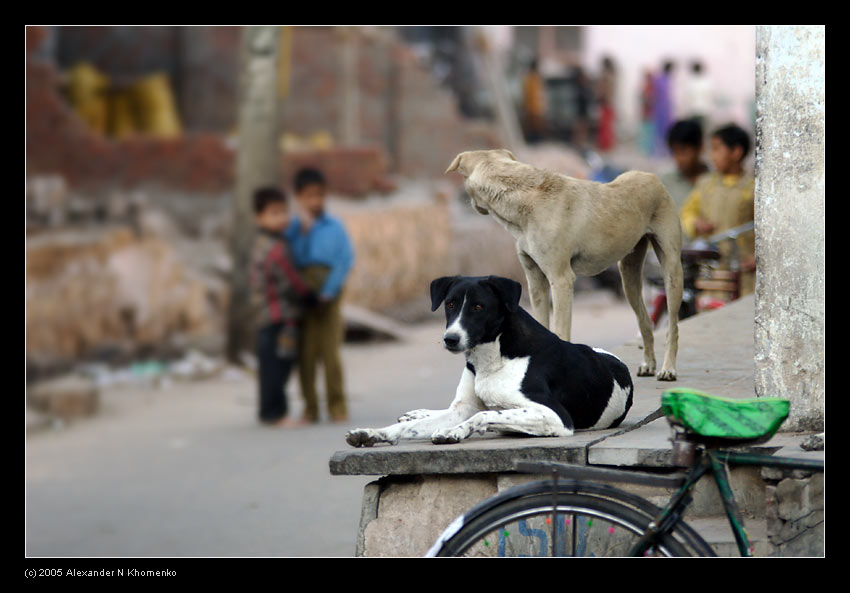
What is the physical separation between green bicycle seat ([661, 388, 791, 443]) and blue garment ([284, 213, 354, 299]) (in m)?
5.87

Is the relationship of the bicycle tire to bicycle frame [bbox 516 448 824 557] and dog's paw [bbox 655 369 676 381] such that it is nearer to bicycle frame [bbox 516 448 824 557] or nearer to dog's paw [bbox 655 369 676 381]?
Result: bicycle frame [bbox 516 448 824 557]

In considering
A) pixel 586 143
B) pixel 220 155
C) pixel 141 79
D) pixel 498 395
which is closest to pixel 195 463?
pixel 498 395

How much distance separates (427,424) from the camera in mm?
Answer: 3998

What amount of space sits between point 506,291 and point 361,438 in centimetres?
68

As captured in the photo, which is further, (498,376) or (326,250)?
(326,250)

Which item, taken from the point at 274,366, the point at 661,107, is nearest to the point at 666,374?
the point at 274,366

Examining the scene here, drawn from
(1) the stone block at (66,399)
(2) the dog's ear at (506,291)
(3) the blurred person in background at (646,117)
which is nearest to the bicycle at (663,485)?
(2) the dog's ear at (506,291)

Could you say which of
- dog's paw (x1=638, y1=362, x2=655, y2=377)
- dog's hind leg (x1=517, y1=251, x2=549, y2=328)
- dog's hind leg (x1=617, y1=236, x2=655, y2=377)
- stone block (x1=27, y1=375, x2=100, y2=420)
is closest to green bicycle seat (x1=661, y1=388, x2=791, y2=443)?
dog's hind leg (x1=517, y1=251, x2=549, y2=328)

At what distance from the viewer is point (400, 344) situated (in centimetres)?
1283

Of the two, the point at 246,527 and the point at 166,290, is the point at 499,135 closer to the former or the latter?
the point at 166,290

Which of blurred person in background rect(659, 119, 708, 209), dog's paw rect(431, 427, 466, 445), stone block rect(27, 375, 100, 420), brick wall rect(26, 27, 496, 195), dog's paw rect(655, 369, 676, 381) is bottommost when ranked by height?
stone block rect(27, 375, 100, 420)

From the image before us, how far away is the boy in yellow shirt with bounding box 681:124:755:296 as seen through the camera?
6949 millimetres

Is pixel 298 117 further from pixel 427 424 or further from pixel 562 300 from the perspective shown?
pixel 427 424

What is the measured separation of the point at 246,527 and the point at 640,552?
4134mm
